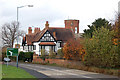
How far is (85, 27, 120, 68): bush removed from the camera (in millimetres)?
28438

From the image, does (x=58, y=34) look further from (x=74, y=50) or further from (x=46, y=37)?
(x=74, y=50)

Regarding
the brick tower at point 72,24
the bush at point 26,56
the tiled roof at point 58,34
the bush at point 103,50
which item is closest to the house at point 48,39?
the tiled roof at point 58,34

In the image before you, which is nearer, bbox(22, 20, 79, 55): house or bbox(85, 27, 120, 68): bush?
bbox(85, 27, 120, 68): bush

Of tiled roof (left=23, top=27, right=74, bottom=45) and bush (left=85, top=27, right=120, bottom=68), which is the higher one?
tiled roof (left=23, top=27, right=74, bottom=45)

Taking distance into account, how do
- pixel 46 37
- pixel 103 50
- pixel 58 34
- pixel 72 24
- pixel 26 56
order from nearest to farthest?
pixel 103 50 → pixel 26 56 → pixel 46 37 → pixel 58 34 → pixel 72 24

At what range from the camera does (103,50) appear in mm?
29266

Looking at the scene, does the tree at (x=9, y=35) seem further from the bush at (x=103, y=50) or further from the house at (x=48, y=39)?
the bush at (x=103, y=50)

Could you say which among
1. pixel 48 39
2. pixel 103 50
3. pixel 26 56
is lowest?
pixel 26 56

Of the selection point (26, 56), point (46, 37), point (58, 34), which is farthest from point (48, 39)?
point (26, 56)

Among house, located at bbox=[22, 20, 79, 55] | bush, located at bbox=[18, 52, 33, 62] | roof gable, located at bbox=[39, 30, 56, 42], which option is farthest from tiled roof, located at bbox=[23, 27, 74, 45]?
bush, located at bbox=[18, 52, 33, 62]

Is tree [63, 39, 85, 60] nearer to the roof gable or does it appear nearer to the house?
the house

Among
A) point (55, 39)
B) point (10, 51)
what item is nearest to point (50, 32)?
point (55, 39)

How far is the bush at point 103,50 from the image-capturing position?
1120 inches

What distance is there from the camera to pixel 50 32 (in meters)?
70.4
